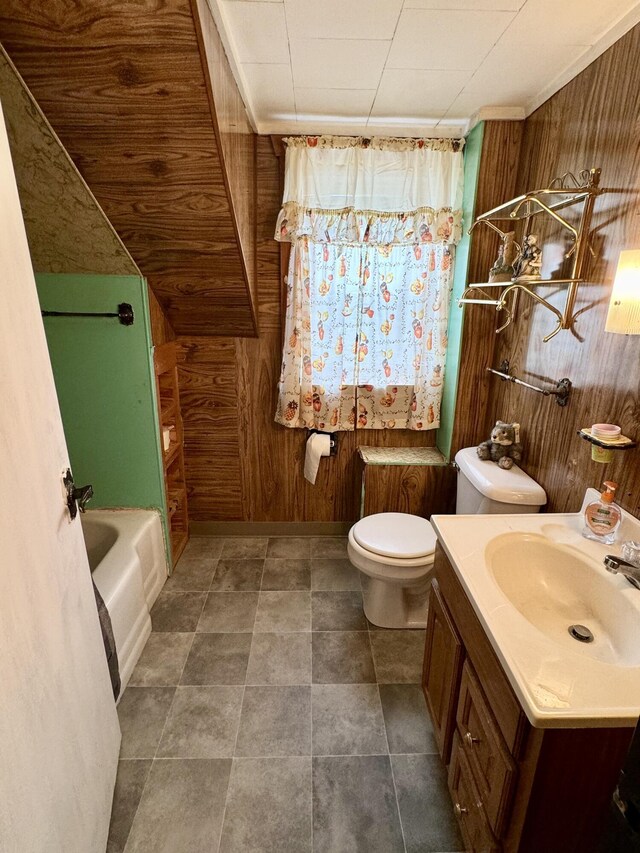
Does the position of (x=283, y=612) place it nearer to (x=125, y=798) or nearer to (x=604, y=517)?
(x=125, y=798)

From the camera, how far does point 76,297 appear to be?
1996 mm

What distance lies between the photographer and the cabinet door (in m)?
1.22

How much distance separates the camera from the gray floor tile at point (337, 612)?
206 cm

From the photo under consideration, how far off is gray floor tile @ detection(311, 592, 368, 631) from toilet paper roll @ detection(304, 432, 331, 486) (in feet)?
2.22

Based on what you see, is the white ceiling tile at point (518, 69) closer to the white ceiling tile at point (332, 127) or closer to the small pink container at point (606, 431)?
the white ceiling tile at point (332, 127)

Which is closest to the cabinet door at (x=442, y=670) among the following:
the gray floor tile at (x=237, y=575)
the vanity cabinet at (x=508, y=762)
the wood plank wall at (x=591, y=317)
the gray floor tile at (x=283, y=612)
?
the vanity cabinet at (x=508, y=762)

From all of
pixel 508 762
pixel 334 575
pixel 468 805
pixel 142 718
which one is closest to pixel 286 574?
pixel 334 575

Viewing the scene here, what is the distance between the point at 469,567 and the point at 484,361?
4.67ft

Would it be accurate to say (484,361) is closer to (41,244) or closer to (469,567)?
(469,567)

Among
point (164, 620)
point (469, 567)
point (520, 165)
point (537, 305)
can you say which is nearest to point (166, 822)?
point (164, 620)

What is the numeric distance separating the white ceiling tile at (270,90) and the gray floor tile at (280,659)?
7.63 feet

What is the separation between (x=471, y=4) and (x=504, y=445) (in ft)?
4.98

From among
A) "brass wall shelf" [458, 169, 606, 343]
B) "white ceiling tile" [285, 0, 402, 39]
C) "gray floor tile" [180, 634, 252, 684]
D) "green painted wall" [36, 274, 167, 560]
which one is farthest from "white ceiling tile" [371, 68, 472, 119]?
"gray floor tile" [180, 634, 252, 684]

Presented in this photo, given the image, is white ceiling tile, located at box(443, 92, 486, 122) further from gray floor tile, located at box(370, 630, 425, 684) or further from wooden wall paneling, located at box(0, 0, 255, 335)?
gray floor tile, located at box(370, 630, 425, 684)
